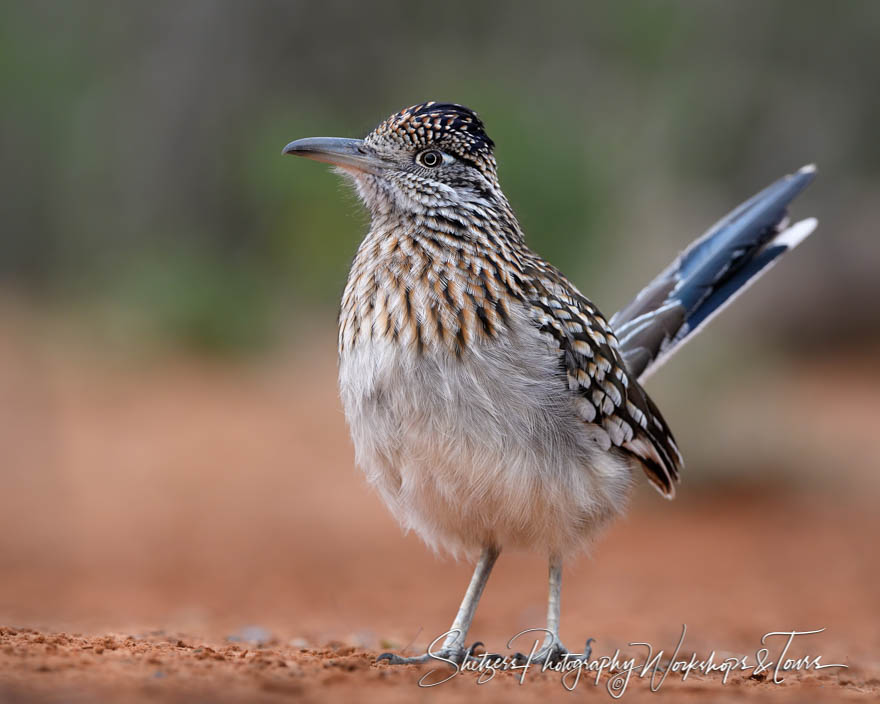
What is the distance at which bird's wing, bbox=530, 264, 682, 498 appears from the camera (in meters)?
4.43

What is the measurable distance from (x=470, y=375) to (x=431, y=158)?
112 cm

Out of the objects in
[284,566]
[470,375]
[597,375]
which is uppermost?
[284,566]

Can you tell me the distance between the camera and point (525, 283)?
443cm

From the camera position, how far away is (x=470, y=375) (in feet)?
13.3

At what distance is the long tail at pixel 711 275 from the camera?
5.46m

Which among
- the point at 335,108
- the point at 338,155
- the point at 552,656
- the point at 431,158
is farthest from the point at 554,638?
the point at 335,108

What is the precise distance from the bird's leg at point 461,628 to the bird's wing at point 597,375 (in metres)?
0.74

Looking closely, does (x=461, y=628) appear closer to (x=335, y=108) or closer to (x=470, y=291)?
(x=470, y=291)

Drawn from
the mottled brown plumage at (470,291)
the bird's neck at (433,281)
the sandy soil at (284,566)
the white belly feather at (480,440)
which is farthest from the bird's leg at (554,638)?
the bird's neck at (433,281)

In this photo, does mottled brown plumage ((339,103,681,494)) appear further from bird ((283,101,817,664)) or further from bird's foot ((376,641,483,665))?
bird's foot ((376,641,483,665))

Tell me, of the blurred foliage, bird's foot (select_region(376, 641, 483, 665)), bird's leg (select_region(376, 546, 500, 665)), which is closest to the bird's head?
bird's leg (select_region(376, 546, 500, 665))

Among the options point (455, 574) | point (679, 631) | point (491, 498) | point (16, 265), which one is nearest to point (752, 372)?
point (455, 574)

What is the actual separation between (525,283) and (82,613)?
14.1ft

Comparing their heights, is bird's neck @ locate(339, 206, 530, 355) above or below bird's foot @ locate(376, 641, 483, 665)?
above
